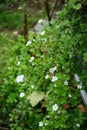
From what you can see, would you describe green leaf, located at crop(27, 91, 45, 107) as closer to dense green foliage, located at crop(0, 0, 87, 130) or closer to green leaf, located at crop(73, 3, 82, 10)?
dense green foliage, located at crop(0, 0, 87, 130)

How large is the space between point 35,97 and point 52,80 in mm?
496

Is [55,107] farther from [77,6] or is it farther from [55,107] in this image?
[77,6]

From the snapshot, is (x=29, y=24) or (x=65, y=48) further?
(x=29, y=24)

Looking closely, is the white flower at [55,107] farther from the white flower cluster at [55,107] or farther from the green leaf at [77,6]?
the green leaf at [77,6]

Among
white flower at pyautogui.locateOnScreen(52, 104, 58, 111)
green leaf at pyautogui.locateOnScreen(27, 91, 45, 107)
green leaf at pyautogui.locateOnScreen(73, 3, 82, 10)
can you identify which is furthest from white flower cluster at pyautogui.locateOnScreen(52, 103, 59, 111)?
green leaf at pyautogui.locateOnScreen(73, 3, 82, 10)

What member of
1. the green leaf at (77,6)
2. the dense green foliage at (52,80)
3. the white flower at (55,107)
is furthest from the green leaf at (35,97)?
the green leaf at (77,6)

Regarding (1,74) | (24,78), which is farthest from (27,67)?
(1,74)

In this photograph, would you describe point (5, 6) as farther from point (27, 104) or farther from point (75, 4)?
point (75, 4)

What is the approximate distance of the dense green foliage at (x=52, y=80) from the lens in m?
2.91

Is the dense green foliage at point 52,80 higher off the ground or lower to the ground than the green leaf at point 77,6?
lower

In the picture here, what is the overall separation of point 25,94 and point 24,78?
0.18 metres

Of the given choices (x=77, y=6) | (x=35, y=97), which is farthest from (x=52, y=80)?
(x=77, y=6)

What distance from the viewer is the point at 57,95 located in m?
3.20

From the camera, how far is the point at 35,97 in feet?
12.0
